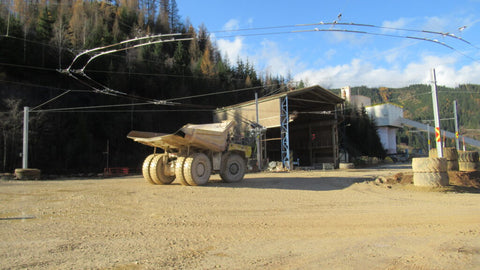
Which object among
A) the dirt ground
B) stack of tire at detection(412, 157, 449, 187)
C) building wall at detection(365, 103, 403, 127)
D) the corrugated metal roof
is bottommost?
the dirt ground

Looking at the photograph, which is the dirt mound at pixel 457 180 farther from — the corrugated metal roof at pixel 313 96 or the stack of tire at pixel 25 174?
the stack of tire at pixel 25 174

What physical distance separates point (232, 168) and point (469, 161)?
15.2 meters

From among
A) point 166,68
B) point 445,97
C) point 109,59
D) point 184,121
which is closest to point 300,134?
point 184,121

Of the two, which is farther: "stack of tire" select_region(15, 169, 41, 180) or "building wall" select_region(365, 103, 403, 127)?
"building wall" select_region(365, 103, 403, 127)

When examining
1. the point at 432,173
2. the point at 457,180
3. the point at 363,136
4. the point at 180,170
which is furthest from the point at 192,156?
the point at 363,136

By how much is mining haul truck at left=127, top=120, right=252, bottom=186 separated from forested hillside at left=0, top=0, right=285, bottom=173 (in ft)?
45.3

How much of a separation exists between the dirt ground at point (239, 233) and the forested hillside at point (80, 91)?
19841 mm

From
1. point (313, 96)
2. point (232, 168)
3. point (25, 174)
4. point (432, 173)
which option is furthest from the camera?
point (313, 96)

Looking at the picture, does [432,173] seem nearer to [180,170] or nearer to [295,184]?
[295,184]

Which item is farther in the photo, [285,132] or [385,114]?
[385,114]

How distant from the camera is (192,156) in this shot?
45.0 ft

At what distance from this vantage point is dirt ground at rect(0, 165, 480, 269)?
4406 mm

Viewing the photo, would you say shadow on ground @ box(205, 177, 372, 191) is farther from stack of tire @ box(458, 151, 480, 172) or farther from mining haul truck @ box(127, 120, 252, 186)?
stack of tire @ box(458, 151, 480, 172)

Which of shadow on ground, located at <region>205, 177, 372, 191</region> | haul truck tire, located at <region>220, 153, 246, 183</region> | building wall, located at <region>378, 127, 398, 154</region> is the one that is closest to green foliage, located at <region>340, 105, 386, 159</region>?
building wall, located at <region>378, 127, 398, 154</region>
